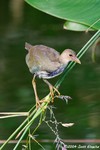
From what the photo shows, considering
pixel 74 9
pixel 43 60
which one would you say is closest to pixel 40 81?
pixel 74 9

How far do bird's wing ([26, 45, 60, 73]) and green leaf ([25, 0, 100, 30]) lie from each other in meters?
0.18

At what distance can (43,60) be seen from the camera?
144cm

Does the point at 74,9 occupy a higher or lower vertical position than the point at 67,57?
higher

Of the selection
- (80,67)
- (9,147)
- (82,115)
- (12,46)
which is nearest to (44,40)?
(12,46)

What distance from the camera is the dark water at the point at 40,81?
2459 millimetres

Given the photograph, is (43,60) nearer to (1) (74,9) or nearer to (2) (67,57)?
(2) (67,57)

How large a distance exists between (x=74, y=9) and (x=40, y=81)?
4.19 ft

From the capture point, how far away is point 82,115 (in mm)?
2557

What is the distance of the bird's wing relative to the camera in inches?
56.4

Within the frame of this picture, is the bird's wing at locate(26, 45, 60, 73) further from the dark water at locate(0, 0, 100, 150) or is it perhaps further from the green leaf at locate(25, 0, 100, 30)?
the dark water at locate(0, 0, 100, 150)

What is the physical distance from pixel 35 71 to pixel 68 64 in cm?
8

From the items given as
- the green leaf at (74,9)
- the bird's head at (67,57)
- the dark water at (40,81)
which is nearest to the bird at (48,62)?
the bird's head at (67,57)

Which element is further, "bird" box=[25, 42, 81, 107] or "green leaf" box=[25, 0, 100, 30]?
"green leaf" box=[25, 0, 100, 30]

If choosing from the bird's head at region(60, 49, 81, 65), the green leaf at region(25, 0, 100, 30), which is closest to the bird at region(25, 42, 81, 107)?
the bird's head at region(60, 49, 81, 65)
